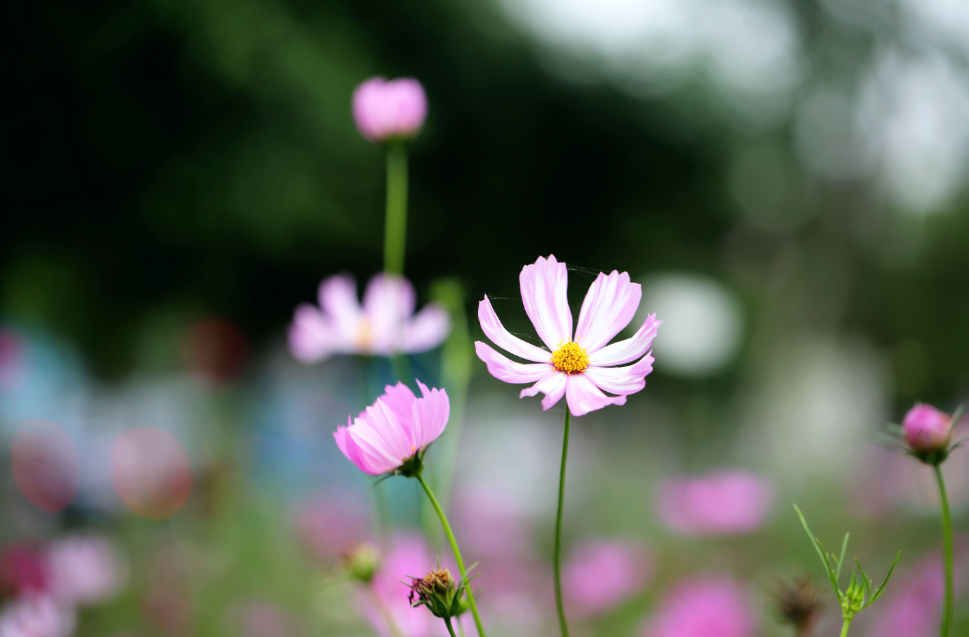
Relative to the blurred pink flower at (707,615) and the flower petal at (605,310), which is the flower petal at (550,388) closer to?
the flower petal at (605,310)

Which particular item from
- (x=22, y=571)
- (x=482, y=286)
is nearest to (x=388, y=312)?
(x=22, y=571)

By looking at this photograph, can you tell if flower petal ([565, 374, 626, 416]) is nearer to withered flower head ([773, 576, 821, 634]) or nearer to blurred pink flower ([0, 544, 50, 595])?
withered flower head ([773, 576, 821, 634])

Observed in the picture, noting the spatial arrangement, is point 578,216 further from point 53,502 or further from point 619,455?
point 53,502

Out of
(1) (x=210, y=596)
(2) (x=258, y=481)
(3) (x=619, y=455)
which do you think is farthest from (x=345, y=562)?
(3) (x=619, y=455)

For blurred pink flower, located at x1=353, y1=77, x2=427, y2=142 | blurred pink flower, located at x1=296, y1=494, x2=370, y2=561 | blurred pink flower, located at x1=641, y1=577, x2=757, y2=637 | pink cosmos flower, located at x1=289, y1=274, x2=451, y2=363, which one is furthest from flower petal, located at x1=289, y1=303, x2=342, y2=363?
blurred pink flower, located at x1=296, y1=494, x2=370, y2=561

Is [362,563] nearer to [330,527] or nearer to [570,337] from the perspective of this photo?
[570,337]
